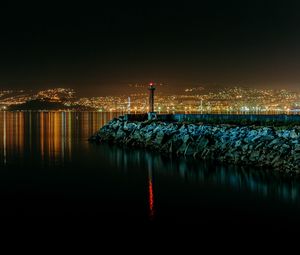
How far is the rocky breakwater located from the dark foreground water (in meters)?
1.41

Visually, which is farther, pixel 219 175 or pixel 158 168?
pixel 158 168

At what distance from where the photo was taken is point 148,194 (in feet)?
63.2

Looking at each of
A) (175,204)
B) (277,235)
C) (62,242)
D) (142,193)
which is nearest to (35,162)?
(142,193)

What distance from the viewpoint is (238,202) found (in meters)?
17.3

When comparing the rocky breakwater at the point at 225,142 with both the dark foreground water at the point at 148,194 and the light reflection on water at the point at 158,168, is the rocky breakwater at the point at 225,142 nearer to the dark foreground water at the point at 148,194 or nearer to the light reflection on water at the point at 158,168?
the light reflection on water at the point at 158,168

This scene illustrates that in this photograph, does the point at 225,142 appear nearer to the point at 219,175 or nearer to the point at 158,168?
the point at 158,168

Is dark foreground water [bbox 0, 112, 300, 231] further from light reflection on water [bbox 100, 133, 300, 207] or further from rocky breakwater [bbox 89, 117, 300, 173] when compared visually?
rocky breakwater [bbox 89, 117, 300, 173]

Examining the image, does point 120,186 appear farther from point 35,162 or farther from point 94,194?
point 35,162

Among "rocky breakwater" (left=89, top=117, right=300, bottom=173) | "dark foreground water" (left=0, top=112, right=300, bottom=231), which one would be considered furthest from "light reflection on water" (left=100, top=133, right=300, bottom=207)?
"rocky breakwater" (left=89, top=117, right=300, bottom=173)

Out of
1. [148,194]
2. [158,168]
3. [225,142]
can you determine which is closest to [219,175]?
[158,168]

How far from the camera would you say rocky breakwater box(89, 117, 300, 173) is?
24281 mm

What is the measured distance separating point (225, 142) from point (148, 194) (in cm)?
1161

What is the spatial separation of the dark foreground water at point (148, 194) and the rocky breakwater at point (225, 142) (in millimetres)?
1412

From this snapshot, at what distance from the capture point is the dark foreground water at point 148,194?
14984 mm
